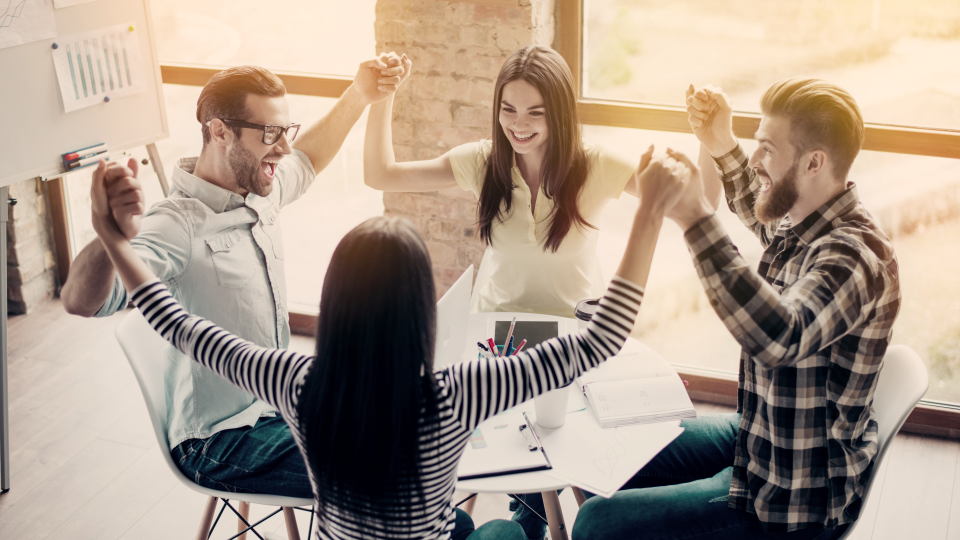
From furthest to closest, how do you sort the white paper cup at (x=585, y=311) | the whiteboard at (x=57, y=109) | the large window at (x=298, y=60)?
the large window at (x=298, y=60) → the whiteboard at (x=57, y=109) → the white paper cup at (x=585, y=311)

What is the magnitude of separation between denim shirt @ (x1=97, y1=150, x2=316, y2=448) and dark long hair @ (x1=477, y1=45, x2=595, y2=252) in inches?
27.2

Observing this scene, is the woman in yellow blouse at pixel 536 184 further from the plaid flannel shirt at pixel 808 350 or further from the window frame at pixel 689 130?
the plaid flannel shirt at pixel 808 350

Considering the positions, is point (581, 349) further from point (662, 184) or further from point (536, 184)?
point (536, 184)

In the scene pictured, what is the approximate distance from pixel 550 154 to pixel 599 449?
0.91 m

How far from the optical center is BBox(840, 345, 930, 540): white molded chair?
4.93 ft

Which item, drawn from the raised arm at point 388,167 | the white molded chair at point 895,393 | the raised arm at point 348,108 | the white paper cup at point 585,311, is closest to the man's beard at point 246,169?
the raised arm at point 348,108

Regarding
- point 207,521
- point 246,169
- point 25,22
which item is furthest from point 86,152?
point 207,521

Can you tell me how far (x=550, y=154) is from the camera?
2.14m

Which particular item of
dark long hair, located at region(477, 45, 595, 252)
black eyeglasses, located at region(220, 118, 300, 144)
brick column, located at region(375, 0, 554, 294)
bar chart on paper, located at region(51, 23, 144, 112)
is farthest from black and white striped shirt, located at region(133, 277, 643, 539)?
bar chart on paper, located at region(51, 23, 144, 112)

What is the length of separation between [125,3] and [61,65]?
0.37 m

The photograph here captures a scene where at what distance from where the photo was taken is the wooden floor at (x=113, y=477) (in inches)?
91.9

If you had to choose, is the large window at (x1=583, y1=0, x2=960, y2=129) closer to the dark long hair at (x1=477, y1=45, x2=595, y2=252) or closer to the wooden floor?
the dark long hair at (x1=477, y1=45, x2=595, y2=252)

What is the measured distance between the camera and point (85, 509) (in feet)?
7.93

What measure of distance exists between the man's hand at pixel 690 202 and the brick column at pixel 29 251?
338 centimetres
